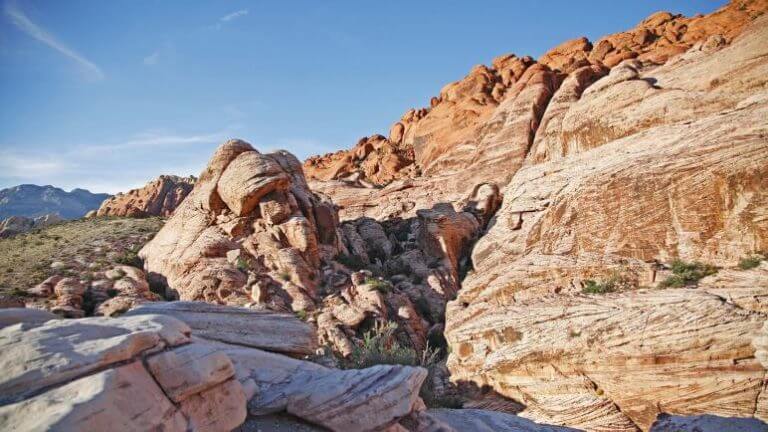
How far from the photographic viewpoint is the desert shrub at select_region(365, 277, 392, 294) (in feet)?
65.0

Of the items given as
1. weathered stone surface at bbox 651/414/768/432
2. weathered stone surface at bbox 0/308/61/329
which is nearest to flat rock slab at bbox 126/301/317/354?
weathered stone surface at bbox 0/308/61/329

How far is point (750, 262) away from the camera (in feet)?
44.7

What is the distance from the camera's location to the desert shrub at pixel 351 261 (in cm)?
2284

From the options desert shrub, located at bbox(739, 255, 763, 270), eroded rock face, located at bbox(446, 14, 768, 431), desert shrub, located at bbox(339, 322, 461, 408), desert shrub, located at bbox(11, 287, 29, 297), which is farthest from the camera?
desert shrub, located at bbox(11, 287, 29, 297)

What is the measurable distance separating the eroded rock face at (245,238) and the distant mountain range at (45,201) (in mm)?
174436

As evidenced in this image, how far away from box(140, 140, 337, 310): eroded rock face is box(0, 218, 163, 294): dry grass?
240 cm

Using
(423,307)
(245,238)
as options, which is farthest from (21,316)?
(423,307)

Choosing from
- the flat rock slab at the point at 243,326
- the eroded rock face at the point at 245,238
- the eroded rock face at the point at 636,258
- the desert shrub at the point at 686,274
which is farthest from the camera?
the eroded rock face at the point at 245,238

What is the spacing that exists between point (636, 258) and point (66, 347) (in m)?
18.3

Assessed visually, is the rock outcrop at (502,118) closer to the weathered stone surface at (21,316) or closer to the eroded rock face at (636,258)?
the eroded rock face at (636,258)

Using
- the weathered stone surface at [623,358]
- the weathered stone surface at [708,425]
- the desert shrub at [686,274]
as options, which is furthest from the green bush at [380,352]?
the desert shrub at [686,274]

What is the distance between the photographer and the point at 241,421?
628cm

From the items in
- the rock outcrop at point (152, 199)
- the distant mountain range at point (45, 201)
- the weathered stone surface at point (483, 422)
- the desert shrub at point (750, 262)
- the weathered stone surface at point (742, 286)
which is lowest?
the weathered stone surface at point (483, 422)

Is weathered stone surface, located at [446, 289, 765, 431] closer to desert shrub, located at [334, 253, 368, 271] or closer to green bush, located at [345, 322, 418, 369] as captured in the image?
green bush, located at [345, 322, 418, 369]
